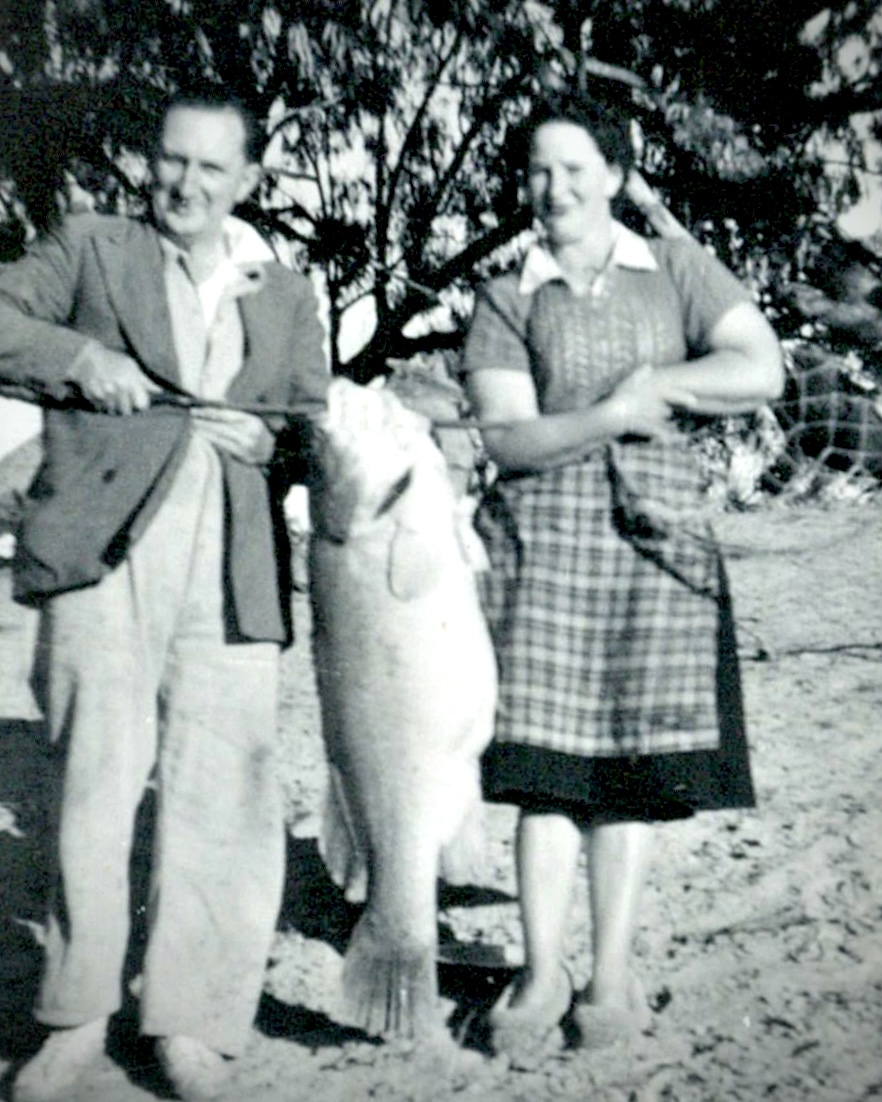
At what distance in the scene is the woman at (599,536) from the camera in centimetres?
273

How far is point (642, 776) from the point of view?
9.34ft

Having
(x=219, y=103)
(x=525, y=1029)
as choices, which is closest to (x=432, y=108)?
(x=219, y=103)

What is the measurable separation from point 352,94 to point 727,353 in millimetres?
4822

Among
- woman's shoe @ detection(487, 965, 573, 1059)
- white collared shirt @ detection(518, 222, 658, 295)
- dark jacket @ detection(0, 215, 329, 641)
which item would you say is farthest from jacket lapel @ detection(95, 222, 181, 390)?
woman's shoe @ detection(487, 965, 573, 1059)

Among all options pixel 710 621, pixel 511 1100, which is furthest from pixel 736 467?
pixel 511 1100

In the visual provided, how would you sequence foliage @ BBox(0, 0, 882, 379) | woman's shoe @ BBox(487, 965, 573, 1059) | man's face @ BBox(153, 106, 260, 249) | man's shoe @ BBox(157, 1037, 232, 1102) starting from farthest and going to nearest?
foliage @ BBox(0, 0, 882, 379) → woman's shoe @ BBox(487, 965, 573, 1059) → man's shoe @ BBox(157, 1037, 232, 1102) → man's face @ BBox(153, 106, 260, 249)

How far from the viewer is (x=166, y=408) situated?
9.03ft

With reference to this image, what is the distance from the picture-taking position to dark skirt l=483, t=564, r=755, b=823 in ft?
9.28

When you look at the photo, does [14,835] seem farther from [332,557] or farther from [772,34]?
[772,34]

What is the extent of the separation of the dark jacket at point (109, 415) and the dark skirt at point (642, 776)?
563 millimetres

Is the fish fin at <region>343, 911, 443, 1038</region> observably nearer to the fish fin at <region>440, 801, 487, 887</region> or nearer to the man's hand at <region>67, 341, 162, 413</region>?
the fish fin at <region>440, 801, 487, 887</region>

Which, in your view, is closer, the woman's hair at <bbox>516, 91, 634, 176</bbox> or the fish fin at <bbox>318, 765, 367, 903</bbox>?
the woman's hair at <bbox>516, 91, 634, 176</bbox>

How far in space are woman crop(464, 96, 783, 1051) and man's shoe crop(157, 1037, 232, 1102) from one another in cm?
62

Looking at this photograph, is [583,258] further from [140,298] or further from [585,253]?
[140,298]
